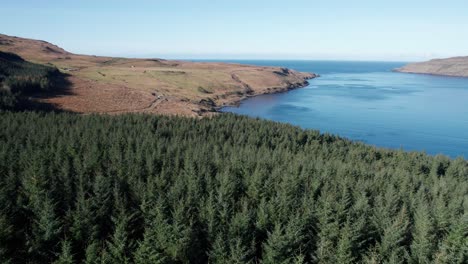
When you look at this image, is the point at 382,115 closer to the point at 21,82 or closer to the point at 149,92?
the point at 149,92

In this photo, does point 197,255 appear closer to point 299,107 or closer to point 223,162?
point 223,162

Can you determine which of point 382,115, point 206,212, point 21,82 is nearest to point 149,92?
point 21,82

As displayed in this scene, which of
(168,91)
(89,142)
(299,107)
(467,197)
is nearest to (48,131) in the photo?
(89,142)

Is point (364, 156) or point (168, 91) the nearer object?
point (364, 156)

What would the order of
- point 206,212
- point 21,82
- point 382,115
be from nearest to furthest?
point 206,212 < point 21,82 < point 382,115

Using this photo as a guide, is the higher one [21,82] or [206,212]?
[21,82]

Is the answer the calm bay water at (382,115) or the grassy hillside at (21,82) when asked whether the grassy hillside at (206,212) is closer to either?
the grassy hillside at (21,82)
